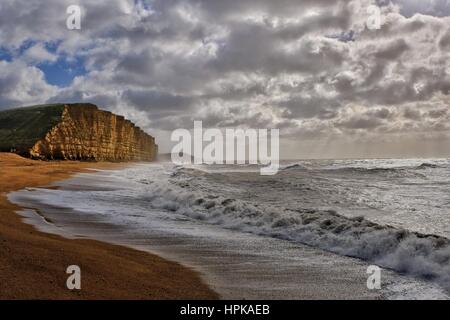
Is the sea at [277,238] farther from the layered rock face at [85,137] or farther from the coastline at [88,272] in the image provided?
the layered rock face at [85,137]

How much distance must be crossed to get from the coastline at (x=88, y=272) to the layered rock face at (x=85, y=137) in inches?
2085

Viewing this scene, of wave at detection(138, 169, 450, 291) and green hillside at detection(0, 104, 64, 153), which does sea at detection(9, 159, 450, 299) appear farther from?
green hillside at detection(0, 104, 64, 153)

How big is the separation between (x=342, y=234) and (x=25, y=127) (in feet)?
219

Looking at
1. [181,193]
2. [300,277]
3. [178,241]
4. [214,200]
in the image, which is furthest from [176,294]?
[181,193]

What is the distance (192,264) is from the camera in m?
7.31

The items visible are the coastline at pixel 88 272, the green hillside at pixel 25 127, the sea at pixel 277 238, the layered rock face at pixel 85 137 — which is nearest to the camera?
the coastline at pixel 88 272

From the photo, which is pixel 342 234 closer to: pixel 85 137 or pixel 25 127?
pixel 85 137

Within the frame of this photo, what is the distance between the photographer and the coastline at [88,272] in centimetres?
501

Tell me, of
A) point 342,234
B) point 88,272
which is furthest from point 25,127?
point 88,272

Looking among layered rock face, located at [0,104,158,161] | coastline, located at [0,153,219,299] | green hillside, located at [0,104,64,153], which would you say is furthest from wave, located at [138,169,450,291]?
green hillside, located at [0,104,64,153]

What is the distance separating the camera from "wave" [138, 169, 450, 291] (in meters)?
7.52

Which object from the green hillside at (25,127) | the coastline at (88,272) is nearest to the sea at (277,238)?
the coastline at (88,272)
